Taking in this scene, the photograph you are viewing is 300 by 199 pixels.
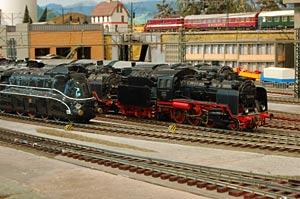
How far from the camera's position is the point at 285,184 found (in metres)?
13.8

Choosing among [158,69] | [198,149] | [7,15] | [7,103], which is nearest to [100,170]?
[198,149]

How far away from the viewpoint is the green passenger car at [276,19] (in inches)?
2321

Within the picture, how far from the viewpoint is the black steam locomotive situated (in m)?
27.2

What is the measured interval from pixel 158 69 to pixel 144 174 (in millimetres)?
14383

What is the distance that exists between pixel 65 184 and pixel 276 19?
49.9m

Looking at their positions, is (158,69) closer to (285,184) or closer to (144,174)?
(144,174)

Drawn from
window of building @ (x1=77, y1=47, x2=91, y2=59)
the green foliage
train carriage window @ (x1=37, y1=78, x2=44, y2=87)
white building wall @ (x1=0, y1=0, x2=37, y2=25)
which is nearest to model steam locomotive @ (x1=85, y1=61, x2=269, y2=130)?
train carriage window @ (x1=37, y1=78, x2=44, y2=87)

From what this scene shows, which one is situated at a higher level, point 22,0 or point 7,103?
point 22,0

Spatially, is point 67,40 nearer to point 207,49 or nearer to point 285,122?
point 207,49

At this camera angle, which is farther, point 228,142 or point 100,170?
point 228,142

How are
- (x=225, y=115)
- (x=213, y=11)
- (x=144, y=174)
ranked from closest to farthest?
1. (x=144, y=174)
2. (x=225, y=115)
3. (x=213, y=11)

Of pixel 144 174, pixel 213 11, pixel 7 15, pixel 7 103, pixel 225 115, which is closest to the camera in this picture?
pixel 144 174

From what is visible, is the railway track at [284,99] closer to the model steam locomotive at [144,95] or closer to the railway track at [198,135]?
the model steam locomotive at [144,95]

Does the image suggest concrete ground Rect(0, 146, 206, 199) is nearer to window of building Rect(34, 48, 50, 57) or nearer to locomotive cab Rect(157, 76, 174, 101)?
locomotive cab Rect(157, 76, 174, 101)
